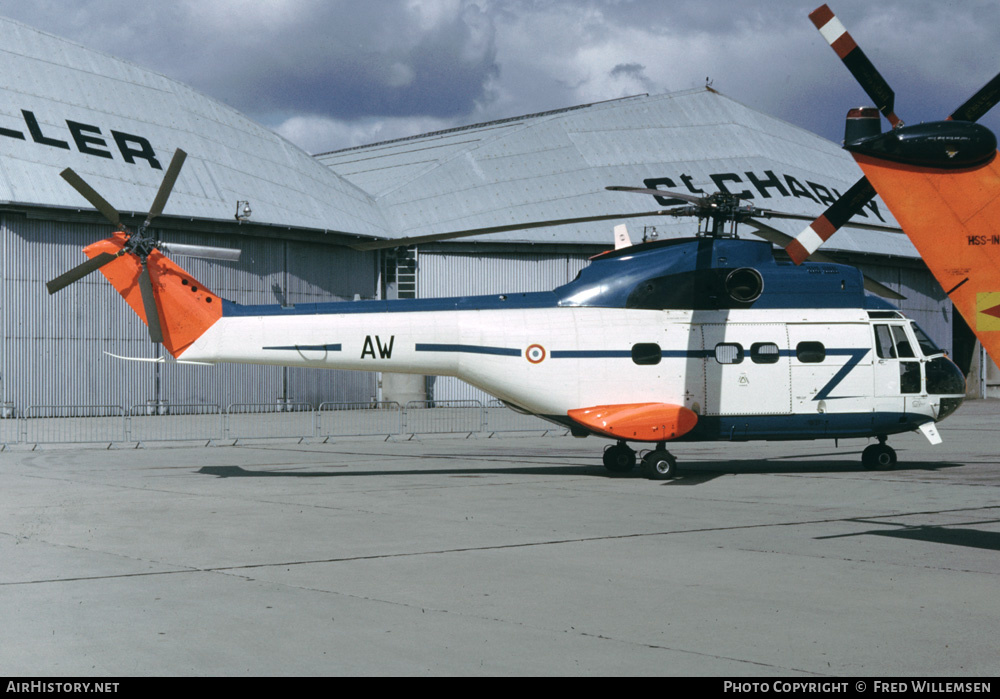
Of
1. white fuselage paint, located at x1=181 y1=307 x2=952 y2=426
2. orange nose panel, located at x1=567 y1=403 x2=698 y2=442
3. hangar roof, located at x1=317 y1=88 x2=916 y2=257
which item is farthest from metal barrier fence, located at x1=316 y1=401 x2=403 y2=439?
Result: orange nose panel, located at x1=567 y1=403 x2=698 y2=442

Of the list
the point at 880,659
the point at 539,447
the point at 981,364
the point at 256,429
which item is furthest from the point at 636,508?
the point at 981,364

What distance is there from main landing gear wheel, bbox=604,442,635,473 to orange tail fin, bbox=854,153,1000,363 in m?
11.6

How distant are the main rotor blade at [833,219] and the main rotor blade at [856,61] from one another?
3.64 feet

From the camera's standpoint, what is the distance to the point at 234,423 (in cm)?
3619

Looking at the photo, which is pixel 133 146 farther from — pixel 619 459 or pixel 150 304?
pixel 619 459

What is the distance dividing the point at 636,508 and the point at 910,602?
21.2 ft

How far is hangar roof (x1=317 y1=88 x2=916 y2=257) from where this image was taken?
49.1 meters

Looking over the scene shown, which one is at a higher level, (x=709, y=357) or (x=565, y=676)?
(x=709, y=357)

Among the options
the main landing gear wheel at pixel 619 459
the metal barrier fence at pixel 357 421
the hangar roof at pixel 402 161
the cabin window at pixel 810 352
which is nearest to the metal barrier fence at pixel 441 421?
the metal barrier fence at pixel 357 421

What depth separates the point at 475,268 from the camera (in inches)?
1918

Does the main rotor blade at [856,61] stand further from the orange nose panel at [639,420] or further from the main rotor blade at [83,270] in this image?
the main rotor blade at [83,270]

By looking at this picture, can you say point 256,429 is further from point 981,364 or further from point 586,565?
point 981,364

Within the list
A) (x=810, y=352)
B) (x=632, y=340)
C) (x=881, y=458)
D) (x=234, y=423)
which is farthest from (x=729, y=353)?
(x=234, y=423)

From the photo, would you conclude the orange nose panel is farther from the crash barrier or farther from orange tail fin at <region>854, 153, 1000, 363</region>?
the crash barrier
